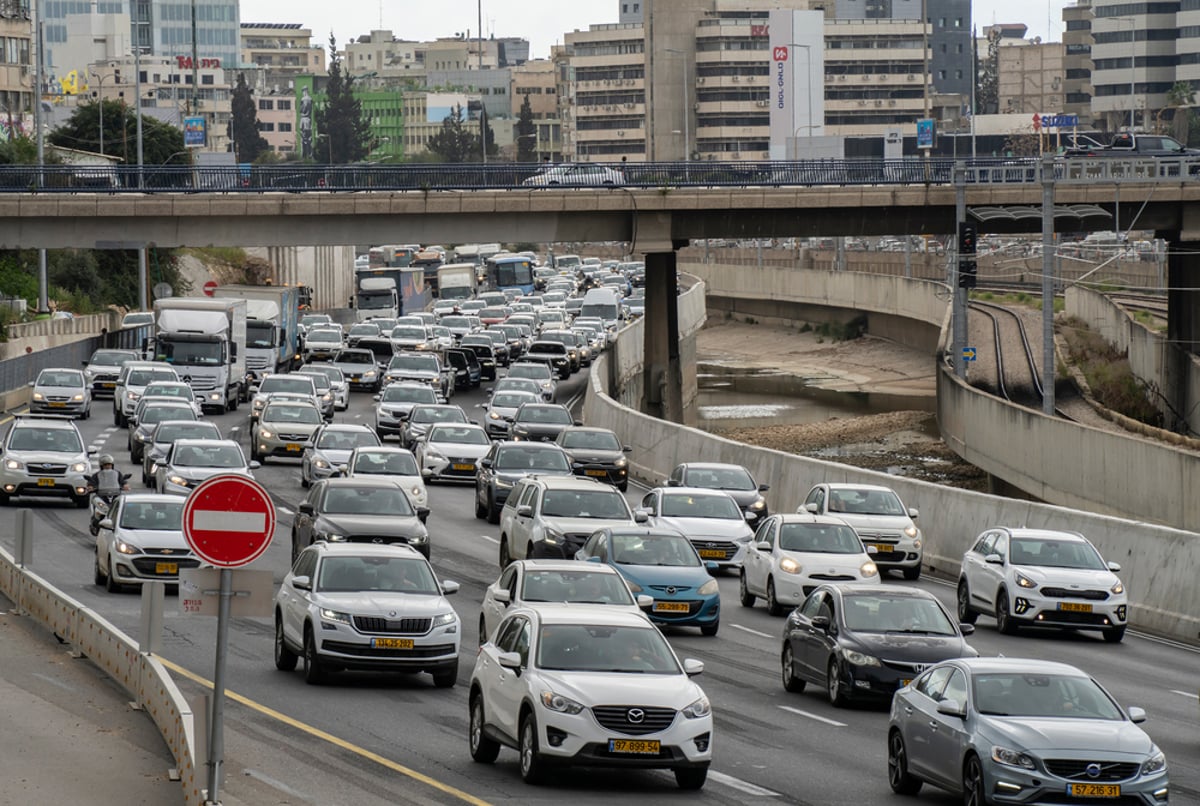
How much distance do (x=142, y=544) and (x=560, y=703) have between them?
13.0 metres

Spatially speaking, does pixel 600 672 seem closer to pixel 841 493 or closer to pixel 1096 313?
pixel 841 493

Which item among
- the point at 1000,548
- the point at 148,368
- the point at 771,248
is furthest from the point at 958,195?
the point at 771,248

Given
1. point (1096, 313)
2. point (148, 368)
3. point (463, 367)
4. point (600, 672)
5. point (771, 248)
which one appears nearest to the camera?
point (600, 672)

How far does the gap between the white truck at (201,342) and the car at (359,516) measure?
28927 millimetres

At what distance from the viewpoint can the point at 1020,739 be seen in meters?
13.9

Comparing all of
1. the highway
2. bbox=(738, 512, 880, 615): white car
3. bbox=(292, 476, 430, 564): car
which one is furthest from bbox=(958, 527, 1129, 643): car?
bbox=(292, 476, 430, 564): car

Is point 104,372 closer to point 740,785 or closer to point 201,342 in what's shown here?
point 201,342

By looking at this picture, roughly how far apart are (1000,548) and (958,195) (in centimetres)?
3307

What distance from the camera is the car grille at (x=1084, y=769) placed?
1365 centimetres

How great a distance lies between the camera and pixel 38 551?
31078mm

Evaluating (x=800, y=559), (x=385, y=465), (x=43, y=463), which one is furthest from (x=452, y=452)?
(x=800, y=559)

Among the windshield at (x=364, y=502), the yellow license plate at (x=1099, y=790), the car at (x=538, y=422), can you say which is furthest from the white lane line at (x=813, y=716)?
the car at (x=538, y=422)

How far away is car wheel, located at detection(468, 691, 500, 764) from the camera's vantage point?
16328mm

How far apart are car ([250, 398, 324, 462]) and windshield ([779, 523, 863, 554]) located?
19.2m
